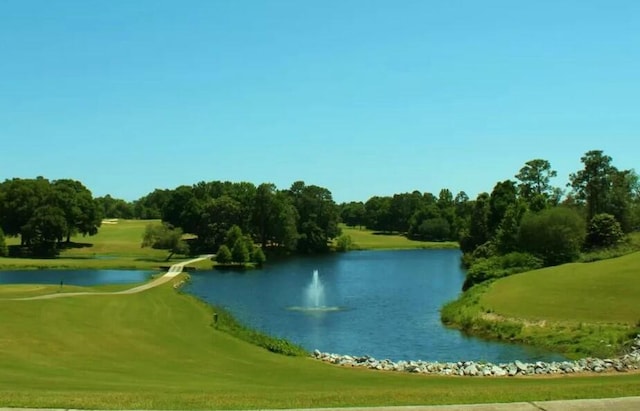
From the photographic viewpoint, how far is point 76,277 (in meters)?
84.9

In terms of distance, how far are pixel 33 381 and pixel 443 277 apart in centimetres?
7346

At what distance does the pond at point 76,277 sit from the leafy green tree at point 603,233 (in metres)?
56.9

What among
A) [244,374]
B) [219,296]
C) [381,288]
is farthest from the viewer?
[381,288]

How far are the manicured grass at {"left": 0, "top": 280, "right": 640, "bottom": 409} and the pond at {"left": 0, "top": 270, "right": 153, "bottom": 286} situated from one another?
29.6 metres

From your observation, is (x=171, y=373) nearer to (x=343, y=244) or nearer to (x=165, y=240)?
(x=165, y=240)

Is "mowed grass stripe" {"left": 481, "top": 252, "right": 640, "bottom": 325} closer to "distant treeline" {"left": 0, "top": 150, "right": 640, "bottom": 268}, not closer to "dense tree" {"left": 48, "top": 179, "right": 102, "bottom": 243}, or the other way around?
"distant treeline" {"left": 0, "top": 150, "right": 640, "bottom": 268}

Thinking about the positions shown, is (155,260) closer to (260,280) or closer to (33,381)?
(260,280)

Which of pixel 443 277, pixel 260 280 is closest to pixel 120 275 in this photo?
pixel 260 280

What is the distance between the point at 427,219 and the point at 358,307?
138365 mm

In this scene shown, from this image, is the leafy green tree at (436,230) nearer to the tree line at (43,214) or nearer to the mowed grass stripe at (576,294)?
the tree line at (43,214)

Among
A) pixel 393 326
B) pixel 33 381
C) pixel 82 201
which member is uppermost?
pixel 82 201

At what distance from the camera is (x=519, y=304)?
47.9 meters

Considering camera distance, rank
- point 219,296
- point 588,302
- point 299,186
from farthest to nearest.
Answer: point 299,186 → point 219,296 → point 588,302

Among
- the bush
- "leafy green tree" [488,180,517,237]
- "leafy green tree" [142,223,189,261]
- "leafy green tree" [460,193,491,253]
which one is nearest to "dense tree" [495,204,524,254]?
"leafy green tree" [488,180,517,237]
